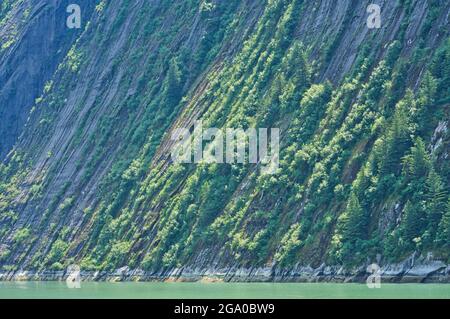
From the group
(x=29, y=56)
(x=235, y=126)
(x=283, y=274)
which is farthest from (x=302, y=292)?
(x=29, y=56)

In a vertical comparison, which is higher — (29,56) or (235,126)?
(235,126)

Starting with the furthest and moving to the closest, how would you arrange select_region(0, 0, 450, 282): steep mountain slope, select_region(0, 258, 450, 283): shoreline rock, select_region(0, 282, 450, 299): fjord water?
select_region(0, 0, 450, 282): steep mountain slope, select_region(0, 258, 450, 283): shoreline rock, select_region(0, 282, 450, 299): fjord water

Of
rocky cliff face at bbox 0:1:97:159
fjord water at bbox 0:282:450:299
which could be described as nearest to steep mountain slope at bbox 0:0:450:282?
rocky cliff face at bbox 0:1:97:159

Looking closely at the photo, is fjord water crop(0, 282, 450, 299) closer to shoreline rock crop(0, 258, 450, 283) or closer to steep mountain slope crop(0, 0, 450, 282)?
shoreline rock crop(0, 258, 450, 283)

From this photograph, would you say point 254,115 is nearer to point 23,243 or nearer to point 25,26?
A: point 23,243

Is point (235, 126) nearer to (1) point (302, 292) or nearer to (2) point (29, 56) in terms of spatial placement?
(1) point (302, 292)

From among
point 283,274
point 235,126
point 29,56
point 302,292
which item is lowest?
point 283,274

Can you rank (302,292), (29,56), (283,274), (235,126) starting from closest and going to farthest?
(302,292) < (283,274) < (235,126) < (29,56)
